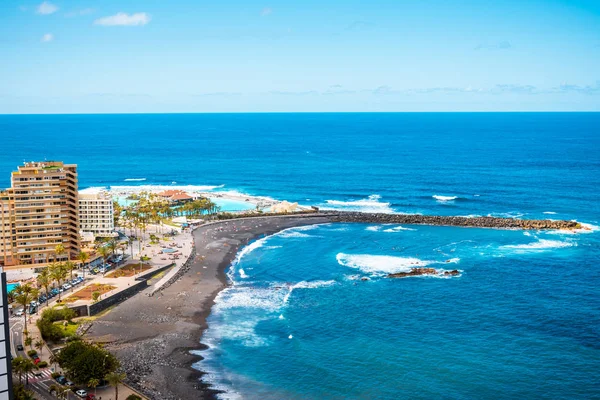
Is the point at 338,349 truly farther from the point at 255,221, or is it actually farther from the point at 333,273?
the point at 255,221

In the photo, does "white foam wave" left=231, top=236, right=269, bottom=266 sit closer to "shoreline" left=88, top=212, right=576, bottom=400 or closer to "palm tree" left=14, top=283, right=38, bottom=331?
"shoreline" left=88, top=212, right=576, bottom=400

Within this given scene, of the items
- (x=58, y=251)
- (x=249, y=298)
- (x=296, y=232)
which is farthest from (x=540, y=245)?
(x=58, y=251)

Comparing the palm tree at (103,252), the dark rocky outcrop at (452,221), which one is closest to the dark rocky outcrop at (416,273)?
the dark rocky outcrop at (452,221)

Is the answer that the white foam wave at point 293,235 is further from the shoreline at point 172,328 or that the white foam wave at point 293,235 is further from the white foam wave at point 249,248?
the shoreline at point 172,328

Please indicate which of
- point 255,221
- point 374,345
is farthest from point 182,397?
point 255,221

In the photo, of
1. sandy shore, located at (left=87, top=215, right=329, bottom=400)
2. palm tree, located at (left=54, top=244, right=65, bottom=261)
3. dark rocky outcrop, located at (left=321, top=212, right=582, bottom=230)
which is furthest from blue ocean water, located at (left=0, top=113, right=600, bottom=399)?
palm tree, located at (left=54, top=244, right=65, bottom=261)

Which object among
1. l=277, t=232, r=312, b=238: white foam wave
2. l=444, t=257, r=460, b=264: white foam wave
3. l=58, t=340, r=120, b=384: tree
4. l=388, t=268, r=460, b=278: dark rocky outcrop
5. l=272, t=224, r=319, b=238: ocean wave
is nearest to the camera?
l=58, t=340, r=120, b=384: tree

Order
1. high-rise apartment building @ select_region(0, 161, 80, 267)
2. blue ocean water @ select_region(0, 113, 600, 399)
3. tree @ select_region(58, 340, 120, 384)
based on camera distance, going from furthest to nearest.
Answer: high-rise apartment building @ select_region(0, 161, 80, 267)
blue ocean water @ select_region(0, 113, 600, 399)
tree @ select_region(58, 340, 120, 384)
